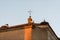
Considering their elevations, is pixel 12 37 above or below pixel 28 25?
below

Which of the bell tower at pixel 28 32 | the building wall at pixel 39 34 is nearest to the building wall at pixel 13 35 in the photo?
the bell tower at pixel 28 32

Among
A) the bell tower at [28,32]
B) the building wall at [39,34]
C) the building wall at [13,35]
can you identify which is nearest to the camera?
the bell tower at [28,32]

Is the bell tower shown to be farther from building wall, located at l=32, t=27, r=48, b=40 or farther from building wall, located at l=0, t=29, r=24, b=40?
building wall, located at l=32, t=27, r=48, b=40

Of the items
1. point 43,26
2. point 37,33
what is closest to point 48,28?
point 43,26

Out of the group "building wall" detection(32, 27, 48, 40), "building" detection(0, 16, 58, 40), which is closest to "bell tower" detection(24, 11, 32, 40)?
A: "building" detection(0, 16, 58, 40)

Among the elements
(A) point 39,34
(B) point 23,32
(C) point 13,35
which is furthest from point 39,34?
(C) point 13,35

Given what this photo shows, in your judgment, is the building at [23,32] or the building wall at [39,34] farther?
the building wall at [39,34]

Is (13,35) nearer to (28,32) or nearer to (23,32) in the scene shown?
(23,32)

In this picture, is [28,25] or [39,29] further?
[39,29]

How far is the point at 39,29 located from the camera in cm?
2334

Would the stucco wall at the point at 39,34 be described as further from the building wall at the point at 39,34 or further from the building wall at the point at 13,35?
the building wall at the point at 13,35

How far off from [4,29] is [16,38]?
5.96 ft

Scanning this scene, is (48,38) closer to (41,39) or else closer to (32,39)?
(41,39)

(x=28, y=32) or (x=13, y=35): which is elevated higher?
(x=28, y=32)
